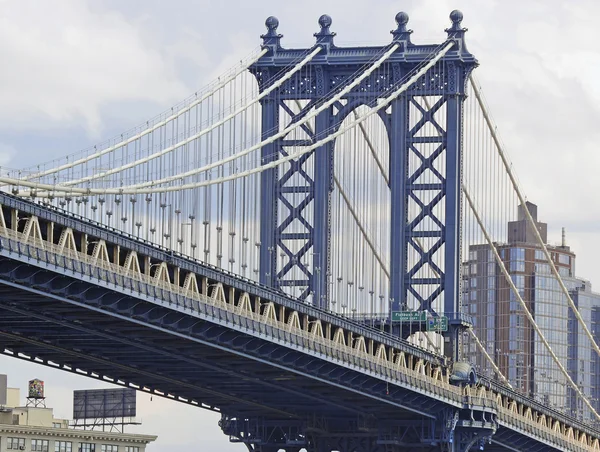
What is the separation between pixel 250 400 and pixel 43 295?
49885 mm

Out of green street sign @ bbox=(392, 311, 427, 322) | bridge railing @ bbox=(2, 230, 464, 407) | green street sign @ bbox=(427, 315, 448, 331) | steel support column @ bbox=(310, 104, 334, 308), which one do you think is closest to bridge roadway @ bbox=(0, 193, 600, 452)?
bridge railing @ bbox=(2, 230, 464, 407)

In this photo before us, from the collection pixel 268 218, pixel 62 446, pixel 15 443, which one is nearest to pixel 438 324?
pixel 268 218

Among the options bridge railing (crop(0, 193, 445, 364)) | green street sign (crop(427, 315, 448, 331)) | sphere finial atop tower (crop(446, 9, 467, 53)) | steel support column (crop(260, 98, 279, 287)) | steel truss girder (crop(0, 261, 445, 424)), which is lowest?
steel truss girder (crop(0, 261, 445, 424))

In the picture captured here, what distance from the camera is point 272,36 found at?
15425 centimetres

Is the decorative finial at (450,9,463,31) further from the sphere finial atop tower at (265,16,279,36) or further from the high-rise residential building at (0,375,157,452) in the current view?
the high-rise residential building at (0,375,157,452)

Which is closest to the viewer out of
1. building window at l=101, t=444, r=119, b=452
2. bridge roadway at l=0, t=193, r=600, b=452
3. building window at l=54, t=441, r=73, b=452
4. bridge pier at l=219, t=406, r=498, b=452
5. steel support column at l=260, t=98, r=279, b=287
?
bridge roadway at l=0, t=193, r=600, b=452

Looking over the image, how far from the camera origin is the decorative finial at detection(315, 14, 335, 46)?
153 m

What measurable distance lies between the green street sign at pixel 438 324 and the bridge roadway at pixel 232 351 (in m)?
2.22

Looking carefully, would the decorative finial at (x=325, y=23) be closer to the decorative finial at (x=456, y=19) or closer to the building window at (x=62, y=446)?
the decorative finial at (x=456, y=19)

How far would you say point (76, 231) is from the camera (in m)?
99.6

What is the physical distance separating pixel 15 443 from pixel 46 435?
13.4 feet

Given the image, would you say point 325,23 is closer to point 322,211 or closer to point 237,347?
point 322,211

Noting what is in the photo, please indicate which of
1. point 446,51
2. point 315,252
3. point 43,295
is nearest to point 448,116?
point 446,51

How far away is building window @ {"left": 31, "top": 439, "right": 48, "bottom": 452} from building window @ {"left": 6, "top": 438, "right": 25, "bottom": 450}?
99 centimetres
